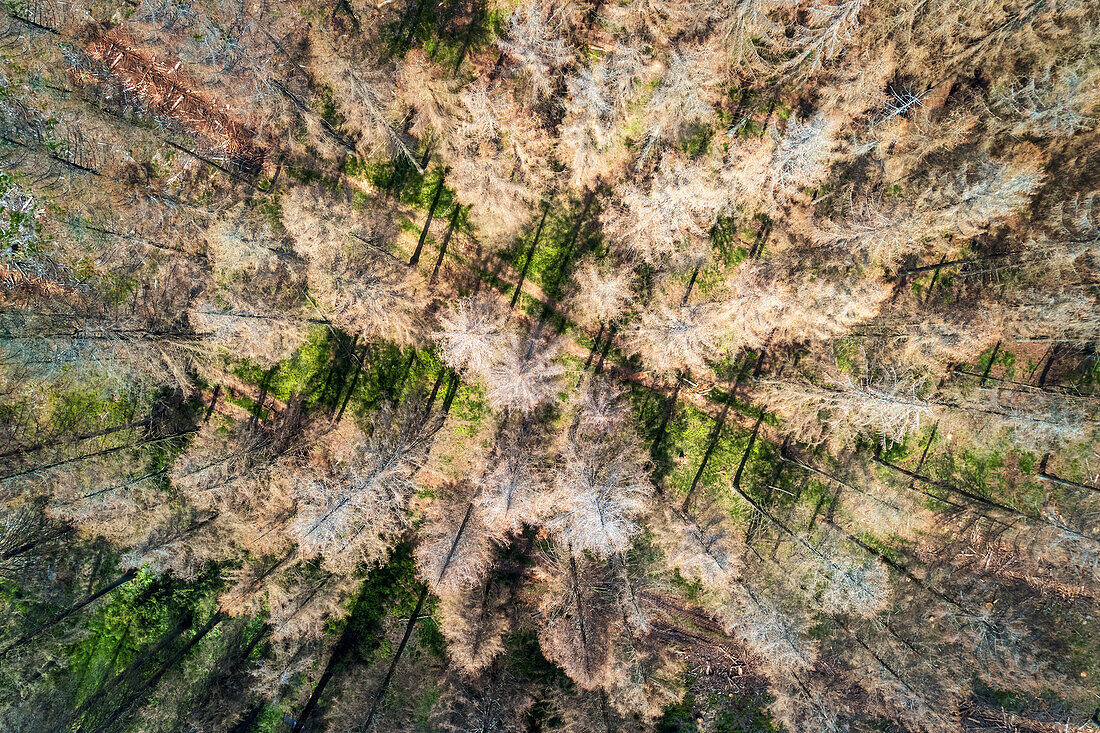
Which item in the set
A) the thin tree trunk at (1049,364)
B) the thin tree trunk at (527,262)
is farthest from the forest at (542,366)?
the thin tree trunk at (527,262)

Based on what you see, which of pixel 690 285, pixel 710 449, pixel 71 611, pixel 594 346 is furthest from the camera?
pixel 710 449

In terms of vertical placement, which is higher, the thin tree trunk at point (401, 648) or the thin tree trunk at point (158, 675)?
the thin tree trunk at point (401, 648)

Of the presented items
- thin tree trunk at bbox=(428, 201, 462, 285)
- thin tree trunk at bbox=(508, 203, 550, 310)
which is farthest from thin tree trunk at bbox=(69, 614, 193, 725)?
thin tree trunk at bbox=(508, 203, 550, 310)

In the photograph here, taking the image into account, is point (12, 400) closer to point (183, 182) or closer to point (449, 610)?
point (183, 182)

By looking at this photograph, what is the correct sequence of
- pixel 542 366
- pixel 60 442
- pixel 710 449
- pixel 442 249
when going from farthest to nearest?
pixel 710 449
pixel 442 249
pixel 60 442
pixel 542 366

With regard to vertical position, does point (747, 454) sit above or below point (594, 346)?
below

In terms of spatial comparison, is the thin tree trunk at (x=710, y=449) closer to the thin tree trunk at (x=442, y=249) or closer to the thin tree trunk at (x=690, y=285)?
the thin tree trunk at (x=690, y=285)

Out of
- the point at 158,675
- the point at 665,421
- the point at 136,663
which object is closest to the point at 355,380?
the point at 665,421

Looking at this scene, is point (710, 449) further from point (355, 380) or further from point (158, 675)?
point (158, 675)
